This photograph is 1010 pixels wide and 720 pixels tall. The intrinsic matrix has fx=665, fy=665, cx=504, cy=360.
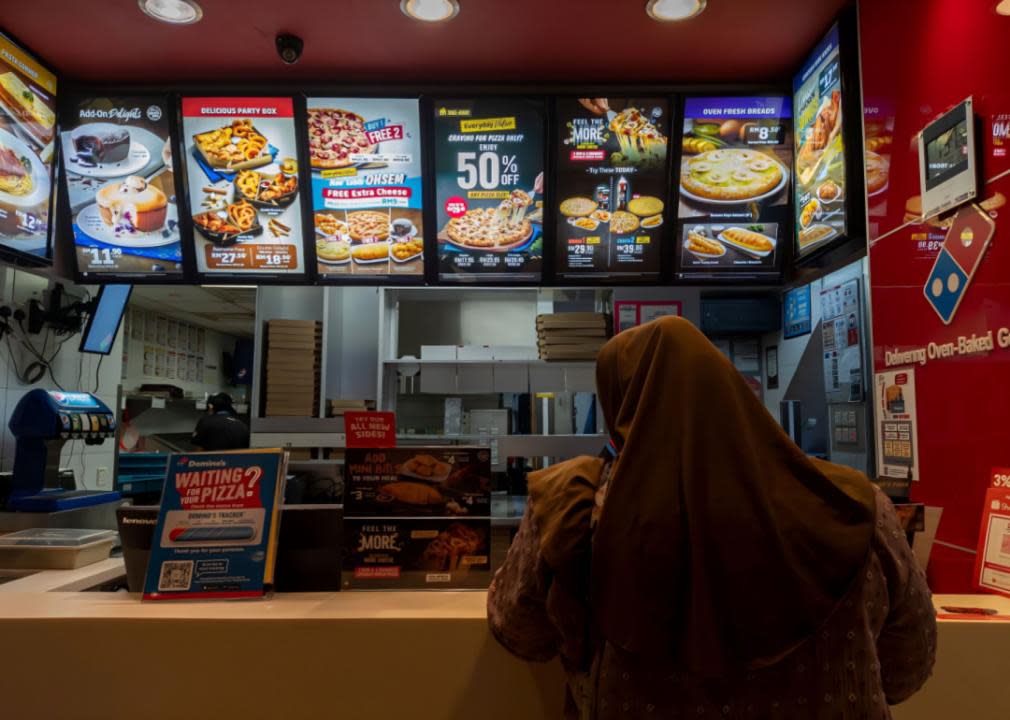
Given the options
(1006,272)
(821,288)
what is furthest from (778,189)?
(821,288)

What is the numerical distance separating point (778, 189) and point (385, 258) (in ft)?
6.72

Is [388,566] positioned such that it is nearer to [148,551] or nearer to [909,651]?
[148,551]

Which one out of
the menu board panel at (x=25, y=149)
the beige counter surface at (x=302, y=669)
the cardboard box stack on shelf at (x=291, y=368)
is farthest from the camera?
the cardboard box stack on shelf at (x=291, y=368)

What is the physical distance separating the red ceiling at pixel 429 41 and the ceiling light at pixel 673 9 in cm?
5

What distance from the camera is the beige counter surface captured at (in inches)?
60.9

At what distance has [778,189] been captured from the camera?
3.37 meters

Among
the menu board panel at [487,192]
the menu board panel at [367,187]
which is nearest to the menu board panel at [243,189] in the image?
the menu board panel at [367,187]

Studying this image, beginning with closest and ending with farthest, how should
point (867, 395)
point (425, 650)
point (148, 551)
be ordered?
1. point (425, 650)
2. point (148, 551)
3. point (867, 395)

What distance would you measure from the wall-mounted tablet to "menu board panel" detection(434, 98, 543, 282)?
1.77m

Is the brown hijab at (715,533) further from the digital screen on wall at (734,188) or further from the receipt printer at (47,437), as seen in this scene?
the receipt printer at (47,437)

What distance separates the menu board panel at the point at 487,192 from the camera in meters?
3.45

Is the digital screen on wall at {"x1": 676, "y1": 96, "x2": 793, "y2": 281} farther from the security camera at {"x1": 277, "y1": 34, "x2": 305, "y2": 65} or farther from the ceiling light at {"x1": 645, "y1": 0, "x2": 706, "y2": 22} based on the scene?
the security camera at {"x1": 277, "y1": 34, "x2": 305, "y2": 65}

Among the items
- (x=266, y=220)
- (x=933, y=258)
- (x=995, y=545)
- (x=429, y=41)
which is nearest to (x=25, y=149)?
(x=266, y=220)

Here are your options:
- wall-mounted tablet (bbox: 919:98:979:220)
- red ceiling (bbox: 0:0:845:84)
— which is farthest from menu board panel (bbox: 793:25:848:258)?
wall-mounted tablet (bbox: 919:98:979:220)
